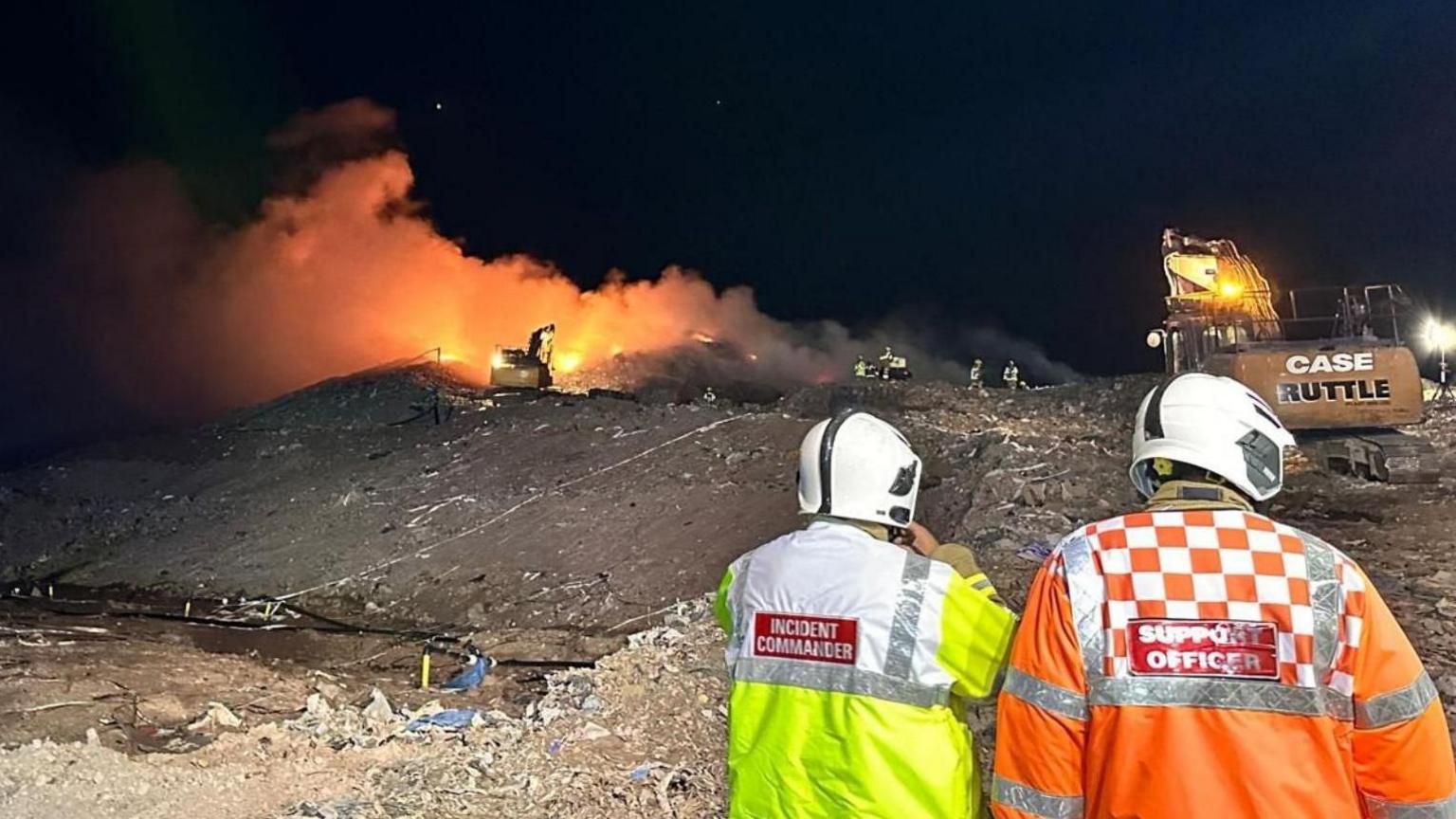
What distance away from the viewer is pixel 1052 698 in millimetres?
1864

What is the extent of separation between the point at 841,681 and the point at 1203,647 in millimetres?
700

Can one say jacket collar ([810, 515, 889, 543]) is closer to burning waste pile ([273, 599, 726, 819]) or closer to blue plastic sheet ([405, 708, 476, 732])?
burning waste pile ([273, 599, 726, 819])

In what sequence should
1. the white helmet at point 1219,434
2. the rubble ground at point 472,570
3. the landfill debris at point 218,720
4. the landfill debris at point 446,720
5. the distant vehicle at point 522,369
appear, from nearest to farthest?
1. the white helmet at point 1219,434
2. the rubble ground at point 472,570
3. the landfill debris at point 446,720
4. the landfill debris at point 218,720
5. the distant vehicle at point 522,369

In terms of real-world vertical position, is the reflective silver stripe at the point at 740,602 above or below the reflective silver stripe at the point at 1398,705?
above

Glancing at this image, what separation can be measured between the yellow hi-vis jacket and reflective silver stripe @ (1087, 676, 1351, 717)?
26 centimetres

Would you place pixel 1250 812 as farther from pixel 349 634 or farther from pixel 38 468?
pixel 38 468

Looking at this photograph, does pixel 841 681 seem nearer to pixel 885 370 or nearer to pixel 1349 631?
pixel 1349 631

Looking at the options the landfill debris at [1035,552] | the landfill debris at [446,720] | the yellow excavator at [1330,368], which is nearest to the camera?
the landfill debris at [446,720]

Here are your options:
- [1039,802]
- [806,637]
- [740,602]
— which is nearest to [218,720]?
[740,602]

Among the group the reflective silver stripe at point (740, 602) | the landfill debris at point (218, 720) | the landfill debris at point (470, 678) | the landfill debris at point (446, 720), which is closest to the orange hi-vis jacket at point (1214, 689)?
the reflective silver stripe at point (740, 602)

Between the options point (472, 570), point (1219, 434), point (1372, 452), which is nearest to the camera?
point (1219, 434)

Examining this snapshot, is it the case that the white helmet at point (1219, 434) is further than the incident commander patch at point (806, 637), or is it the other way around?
the incident commander patch at point (806, 637)

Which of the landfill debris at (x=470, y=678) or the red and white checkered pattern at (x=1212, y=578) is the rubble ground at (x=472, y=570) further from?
the red and white checkered pattern at (x=1212, y=578)

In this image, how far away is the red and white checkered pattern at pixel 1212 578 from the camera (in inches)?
71.0
